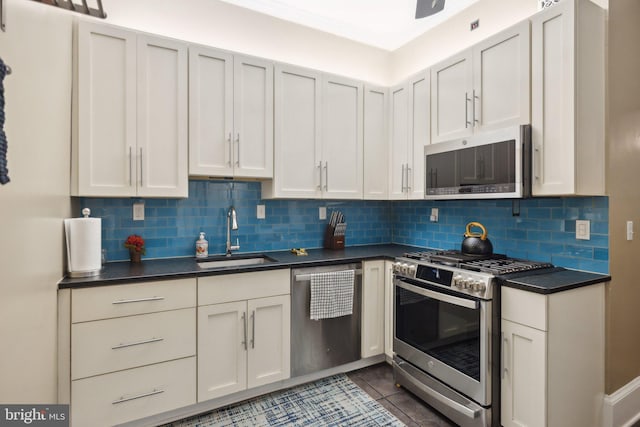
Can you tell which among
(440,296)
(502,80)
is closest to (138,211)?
(440,296)

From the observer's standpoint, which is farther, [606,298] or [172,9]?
[172,9]

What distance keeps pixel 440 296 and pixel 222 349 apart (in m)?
1.40

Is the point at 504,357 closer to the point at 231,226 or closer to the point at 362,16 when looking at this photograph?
the point at 231,226

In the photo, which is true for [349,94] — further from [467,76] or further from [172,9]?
[172,9]

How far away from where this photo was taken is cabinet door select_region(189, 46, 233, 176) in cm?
231

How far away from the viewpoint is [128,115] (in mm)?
2135

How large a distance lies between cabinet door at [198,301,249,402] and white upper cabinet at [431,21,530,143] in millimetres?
1930

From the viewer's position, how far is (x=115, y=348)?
1.85 metres

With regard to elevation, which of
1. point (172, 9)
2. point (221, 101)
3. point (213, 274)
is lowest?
point (213, 274)

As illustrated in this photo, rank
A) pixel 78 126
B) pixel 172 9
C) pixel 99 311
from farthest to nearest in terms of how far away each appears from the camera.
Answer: pixel 172 9 < pixel 78 126 < pixel 99 311

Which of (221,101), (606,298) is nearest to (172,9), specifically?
(221,101)

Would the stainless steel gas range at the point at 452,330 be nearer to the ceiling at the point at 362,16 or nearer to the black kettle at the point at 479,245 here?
the black kettle at the point at 479,245

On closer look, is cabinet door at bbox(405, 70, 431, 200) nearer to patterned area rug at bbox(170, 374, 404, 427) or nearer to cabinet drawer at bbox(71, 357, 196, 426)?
patterned area rug at bbox(170, 374, 404, 427)

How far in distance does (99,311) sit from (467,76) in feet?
8.79
